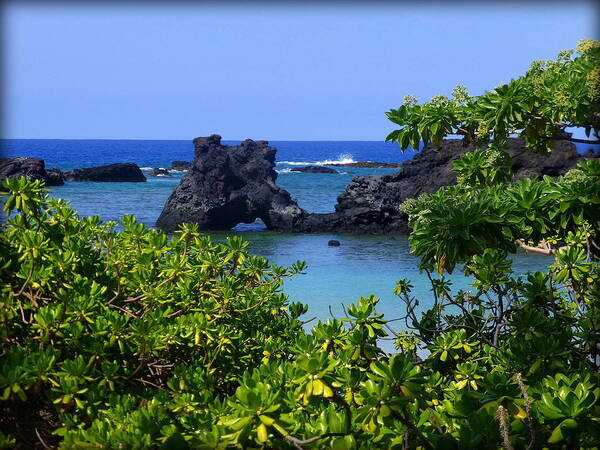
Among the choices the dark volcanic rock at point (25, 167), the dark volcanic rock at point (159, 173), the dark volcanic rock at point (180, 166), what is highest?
the dark volcanic rock at point (25, 167)

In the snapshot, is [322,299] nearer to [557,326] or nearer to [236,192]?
[557,326]

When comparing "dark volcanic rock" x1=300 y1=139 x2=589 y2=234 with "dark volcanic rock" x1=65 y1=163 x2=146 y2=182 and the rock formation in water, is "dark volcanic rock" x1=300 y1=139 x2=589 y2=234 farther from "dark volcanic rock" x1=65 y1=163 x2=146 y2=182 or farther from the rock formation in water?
"dark volcanic rock" x1=65 y1=163 x2=146 y2=182

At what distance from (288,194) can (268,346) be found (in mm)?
18369

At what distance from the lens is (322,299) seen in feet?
39.4

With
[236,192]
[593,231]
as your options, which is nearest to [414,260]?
[236,192]

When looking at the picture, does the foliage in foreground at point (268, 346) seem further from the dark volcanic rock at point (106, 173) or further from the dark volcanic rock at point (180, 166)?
the dark volcanic rock at point (180, 166)

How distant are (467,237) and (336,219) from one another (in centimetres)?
1705

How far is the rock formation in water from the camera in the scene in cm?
2045

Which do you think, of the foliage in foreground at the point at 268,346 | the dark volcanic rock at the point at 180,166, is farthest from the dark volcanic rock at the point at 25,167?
the dark volcanic rock at the point at 180,166

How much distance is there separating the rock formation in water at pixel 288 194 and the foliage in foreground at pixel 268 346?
51.3 feet

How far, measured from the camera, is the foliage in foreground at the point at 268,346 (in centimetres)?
235

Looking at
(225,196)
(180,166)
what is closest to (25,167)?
(225,196)

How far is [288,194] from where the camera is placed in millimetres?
22047

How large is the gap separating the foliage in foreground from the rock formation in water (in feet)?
51.3
